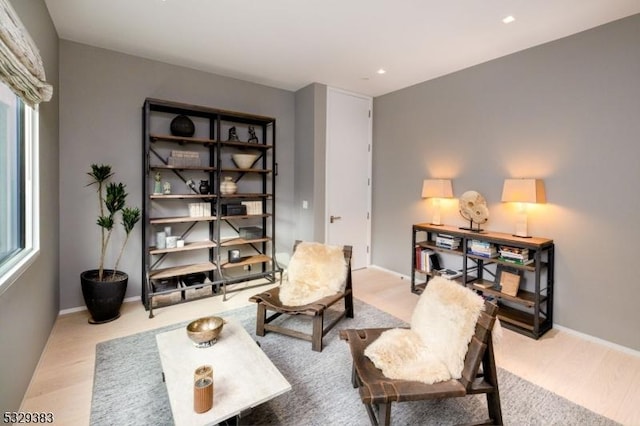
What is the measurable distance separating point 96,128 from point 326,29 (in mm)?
2671

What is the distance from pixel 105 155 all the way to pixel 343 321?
10.4 ft

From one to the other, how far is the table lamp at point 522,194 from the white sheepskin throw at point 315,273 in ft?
6.03

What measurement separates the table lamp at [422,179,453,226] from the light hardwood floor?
50.5 inches

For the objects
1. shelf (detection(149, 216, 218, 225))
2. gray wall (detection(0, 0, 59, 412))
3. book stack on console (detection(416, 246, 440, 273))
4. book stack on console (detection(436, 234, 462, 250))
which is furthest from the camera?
book stack on console (detection(416, 246, 440, 273))

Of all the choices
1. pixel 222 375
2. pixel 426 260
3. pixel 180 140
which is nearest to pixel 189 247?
pixel 180 140

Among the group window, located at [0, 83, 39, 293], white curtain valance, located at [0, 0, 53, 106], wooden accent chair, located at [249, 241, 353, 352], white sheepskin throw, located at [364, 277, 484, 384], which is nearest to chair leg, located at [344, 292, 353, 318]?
wooden accent chair, located at [249, 241, 353, 352]

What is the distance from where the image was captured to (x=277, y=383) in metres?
1.67

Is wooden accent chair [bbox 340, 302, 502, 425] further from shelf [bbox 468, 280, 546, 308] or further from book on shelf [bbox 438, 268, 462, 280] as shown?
book on shelf [bbox 438, 268, 462, 280]

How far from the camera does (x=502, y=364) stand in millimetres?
2449

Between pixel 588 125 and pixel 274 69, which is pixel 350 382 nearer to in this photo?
pixel 588 125

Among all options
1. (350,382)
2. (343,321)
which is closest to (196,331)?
(350,382)

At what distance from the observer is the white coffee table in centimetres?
148

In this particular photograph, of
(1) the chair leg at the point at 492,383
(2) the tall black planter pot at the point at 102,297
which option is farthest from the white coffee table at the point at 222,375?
(2) the tall black planter pot at the point at 102,297

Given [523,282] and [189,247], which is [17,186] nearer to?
[189,247]
